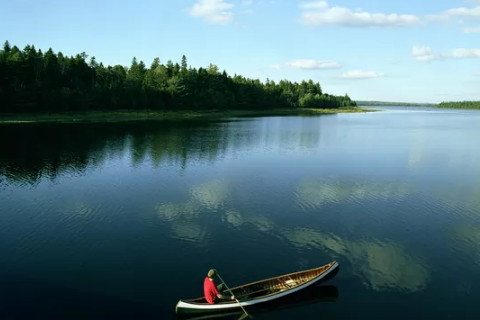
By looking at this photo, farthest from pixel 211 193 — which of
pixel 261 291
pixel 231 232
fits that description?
pixel 261 291

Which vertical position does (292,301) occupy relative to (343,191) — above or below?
below

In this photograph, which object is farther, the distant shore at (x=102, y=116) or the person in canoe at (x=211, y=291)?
the distant shore at (x=102, y=116)

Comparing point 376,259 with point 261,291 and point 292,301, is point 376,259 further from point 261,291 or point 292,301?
point 261,291

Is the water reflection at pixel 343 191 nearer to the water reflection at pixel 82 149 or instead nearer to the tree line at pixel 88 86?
the water reflection at pixel 82 149

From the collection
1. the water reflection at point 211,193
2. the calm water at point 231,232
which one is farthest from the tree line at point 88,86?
the water reflection at point 211,193

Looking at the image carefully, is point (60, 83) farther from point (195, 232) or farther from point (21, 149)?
point (195, 232)

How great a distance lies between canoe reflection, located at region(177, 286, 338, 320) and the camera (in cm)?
2038

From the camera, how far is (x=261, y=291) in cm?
2117

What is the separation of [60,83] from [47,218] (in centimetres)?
11624

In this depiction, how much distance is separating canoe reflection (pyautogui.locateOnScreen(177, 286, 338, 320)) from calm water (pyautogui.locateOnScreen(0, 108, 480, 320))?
6.3 inches

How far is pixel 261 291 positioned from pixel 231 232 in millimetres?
9995

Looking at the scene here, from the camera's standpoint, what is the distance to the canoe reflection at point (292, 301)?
20375 millimetres

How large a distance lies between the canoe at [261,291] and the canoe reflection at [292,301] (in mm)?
319

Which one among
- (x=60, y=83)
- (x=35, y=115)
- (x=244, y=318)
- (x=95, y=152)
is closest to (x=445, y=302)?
(x=244, y=318)
